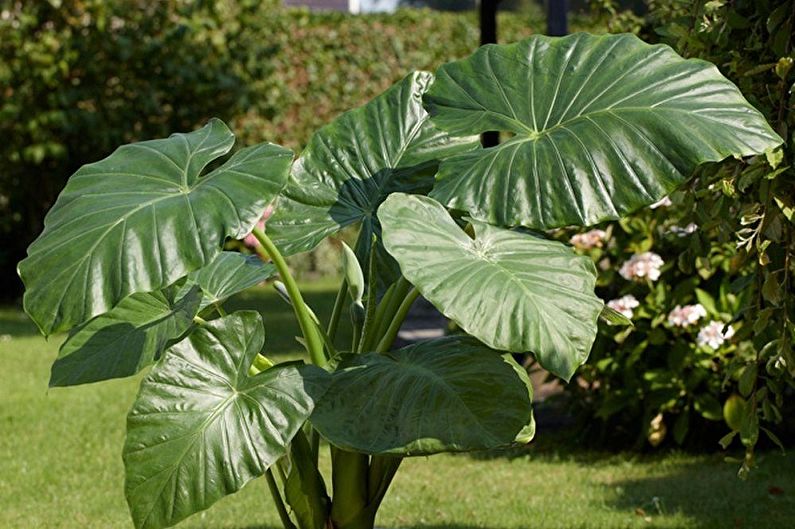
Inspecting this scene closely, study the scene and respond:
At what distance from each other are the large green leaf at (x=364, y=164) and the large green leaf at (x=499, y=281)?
1.30ft

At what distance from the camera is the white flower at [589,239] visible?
4.47 m

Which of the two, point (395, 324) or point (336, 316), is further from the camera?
point (336, 316)

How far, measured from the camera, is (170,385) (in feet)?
6.62

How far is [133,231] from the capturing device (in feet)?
6.33

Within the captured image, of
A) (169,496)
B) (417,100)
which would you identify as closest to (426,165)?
(417,100)

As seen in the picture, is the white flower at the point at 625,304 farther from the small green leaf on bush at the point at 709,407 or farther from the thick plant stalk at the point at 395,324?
the thick plant stalk at the point at 395,324

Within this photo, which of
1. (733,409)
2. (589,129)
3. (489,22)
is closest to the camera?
(589,129)

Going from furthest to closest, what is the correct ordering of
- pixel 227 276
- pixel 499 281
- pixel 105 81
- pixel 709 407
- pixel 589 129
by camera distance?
pixel 105 81 < pixel 709 407 < pixel 227 276 < pixel 589 129 < pixel 499 281

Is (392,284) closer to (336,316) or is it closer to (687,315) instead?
(336,316)

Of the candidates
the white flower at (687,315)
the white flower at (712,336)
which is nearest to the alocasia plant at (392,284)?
the white flower at (712,336)

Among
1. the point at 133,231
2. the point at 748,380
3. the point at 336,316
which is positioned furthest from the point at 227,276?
the point at 748,380

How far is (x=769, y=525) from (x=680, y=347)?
36.6 inches

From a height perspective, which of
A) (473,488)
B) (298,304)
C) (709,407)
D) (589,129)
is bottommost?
(473,488)

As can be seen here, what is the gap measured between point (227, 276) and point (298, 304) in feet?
1.19
